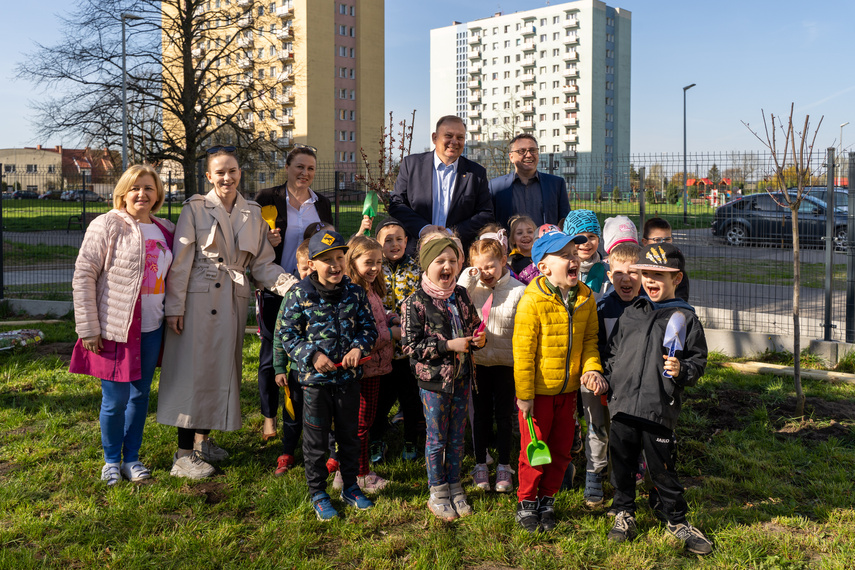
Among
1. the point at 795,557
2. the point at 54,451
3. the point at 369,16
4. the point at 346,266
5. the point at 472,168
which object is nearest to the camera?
the point at 795,557

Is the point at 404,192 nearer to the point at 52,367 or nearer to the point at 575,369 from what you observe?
the point at 575,369

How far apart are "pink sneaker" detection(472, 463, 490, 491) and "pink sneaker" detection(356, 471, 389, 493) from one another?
585 mm

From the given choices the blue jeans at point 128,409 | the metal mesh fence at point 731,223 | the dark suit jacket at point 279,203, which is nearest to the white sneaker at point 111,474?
the blue jeans at point 128,409

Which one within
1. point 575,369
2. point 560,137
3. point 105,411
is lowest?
point 105,411

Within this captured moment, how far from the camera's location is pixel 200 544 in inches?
133

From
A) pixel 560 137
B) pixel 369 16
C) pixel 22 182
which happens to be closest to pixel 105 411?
pixel 22 182

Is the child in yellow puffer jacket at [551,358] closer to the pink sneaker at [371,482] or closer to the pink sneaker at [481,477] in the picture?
the pink sneaker at [481,477]

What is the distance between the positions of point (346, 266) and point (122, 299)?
4.86 ft

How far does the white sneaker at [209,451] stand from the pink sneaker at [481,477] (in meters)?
1.87

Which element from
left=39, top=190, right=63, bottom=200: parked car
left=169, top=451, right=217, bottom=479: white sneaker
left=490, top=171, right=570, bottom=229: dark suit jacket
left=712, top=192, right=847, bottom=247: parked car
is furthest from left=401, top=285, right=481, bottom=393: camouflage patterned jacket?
left=39, top=190, right=63, bottom=200: parked car

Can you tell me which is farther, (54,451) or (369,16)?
(369,16)

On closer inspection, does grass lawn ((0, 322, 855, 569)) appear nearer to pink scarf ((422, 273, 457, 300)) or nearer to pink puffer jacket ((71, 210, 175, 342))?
pink puffer jacket ((71, 210, 175, 342))

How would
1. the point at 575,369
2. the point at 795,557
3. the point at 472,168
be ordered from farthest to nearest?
the point at 472,168
the point at 575,369
the point at 795,557

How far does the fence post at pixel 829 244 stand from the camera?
24.3 ft
